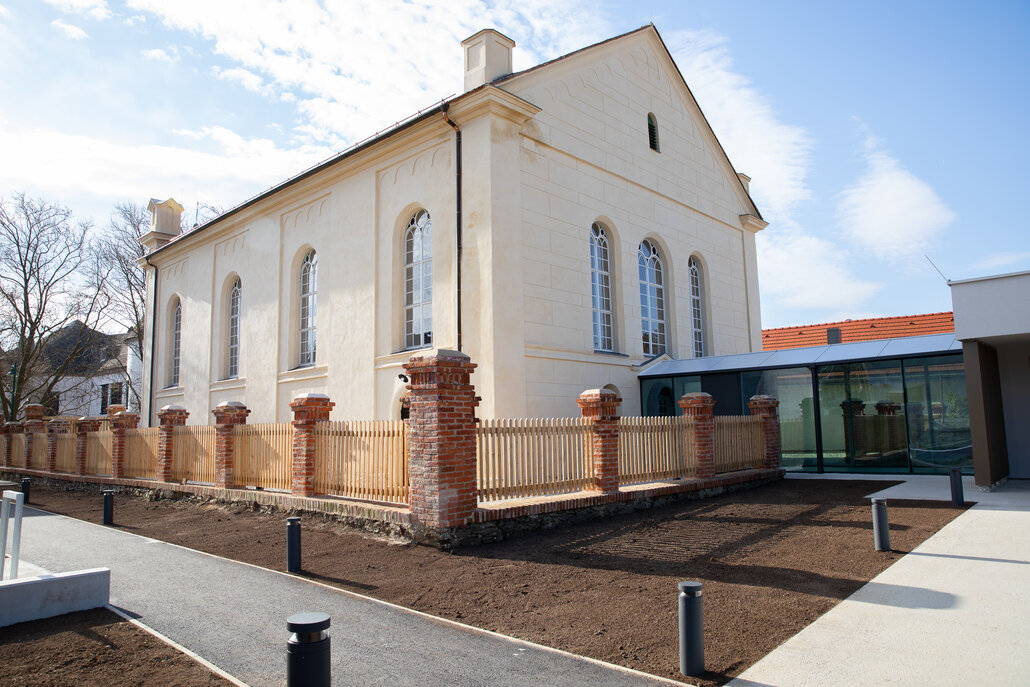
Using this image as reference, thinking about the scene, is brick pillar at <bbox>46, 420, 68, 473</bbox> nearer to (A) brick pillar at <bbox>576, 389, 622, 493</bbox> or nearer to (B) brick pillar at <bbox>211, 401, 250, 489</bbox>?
(B) brick pillar at <bbox>211, 401, 250, 489</bbox>

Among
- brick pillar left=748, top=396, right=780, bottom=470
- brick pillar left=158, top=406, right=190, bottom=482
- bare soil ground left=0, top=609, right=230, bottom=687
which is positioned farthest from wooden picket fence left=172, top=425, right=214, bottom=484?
brick pillar left=748, top=396, right=780, bottom=470

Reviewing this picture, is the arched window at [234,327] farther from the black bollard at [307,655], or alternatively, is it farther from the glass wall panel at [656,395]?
the black bollard at [307,655]

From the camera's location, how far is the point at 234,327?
25891mm

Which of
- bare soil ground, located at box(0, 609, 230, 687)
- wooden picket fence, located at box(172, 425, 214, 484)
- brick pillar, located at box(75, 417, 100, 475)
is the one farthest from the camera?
brick pillar, located at box(75, 417, 100, 475)

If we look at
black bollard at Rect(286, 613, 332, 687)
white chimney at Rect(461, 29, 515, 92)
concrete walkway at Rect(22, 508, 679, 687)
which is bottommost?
concrete walkway at Rect(22, 508, 679, 687)

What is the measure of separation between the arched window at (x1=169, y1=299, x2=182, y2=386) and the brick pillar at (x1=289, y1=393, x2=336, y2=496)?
20.6m

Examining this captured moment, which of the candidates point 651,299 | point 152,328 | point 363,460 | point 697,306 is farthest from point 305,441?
point 152,328

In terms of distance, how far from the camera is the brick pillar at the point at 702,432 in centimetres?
1411

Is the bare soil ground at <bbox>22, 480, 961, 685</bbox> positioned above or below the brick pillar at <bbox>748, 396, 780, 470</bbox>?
below

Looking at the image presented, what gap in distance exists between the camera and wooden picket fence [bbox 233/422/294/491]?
12.6 meters

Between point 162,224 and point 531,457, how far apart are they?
2770 centimetres

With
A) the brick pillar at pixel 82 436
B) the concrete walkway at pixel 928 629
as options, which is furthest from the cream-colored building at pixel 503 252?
the concrete walkway at pixel 928 629

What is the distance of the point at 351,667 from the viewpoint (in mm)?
5012

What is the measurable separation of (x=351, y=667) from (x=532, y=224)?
1288cm
